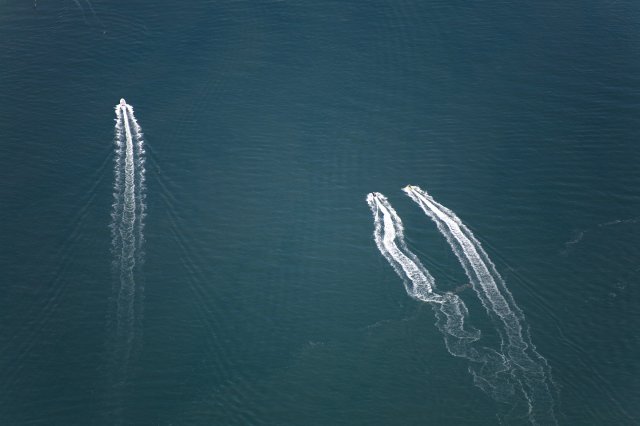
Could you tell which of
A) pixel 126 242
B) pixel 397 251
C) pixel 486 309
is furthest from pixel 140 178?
pixel 486 309

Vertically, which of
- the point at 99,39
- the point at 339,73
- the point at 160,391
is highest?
the point at 99,39

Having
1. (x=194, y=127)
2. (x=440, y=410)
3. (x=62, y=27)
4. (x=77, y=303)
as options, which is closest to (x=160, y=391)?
(x=77, y=303)

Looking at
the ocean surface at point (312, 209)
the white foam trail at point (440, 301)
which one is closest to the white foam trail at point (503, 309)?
the ocean surface at point (312, 209)

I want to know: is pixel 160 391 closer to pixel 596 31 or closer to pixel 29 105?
pixel 29 105

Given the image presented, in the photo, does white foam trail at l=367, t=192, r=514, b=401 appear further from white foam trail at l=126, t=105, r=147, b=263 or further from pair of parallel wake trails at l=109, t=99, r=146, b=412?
pair of parallel wake trails at l=109, t=99, r=146, b=412

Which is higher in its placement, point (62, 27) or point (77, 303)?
point (62, 27)

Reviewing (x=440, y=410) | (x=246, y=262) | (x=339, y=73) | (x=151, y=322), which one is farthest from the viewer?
(x=339, y=73)

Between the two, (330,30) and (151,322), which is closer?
Answer: (151,322)

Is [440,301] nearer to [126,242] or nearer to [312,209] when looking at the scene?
[312,209]

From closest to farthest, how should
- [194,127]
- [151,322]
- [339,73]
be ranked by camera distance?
[151,322] < [194,127] < [339,73]
